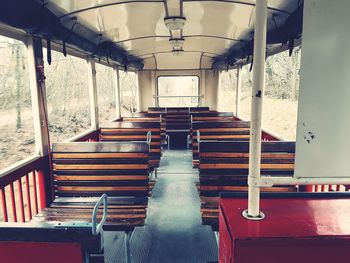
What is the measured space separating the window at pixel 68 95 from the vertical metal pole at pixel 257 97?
4.91 m

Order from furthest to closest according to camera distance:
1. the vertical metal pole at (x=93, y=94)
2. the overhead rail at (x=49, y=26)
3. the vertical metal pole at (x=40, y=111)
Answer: the vertical metal pole at (x=93, y=94)
the vertical metal pole at (x=40, y=111)
the overhead rail at (x=49, y=26)

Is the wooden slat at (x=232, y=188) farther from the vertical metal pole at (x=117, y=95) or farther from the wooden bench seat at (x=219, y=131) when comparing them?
the vertical metal pole at (x=117, y=95)

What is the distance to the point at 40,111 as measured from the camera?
3342mm

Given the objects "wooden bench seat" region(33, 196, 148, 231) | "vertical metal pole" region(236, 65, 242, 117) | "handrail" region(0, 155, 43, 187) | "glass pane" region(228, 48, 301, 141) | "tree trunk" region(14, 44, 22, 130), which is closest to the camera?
"wooden bench seat" region(33, 196, 148, 231)

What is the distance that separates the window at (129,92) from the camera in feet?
28.4

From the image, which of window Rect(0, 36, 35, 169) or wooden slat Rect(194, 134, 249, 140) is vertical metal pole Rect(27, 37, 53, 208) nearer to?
window Rect(0, 36, 35, 169)

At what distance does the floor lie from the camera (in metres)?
2.81

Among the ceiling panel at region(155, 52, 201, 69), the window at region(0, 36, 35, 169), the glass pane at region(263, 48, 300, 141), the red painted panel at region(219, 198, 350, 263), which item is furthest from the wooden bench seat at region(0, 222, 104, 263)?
the glass pane at region(263, 48, 300, 141)

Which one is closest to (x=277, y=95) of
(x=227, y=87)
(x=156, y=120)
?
(x=227, y=87)

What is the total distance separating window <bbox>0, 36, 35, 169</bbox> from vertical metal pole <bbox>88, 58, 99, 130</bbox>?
1574 mm

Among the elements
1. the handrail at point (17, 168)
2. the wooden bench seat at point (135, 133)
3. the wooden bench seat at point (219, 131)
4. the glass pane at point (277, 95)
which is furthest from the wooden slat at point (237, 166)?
the glass pane at point (277, 95)

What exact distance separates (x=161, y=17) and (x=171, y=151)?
457 cm

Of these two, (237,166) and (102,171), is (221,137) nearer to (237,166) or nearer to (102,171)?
(237,166)

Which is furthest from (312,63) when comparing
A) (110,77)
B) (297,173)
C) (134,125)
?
(110,77)
